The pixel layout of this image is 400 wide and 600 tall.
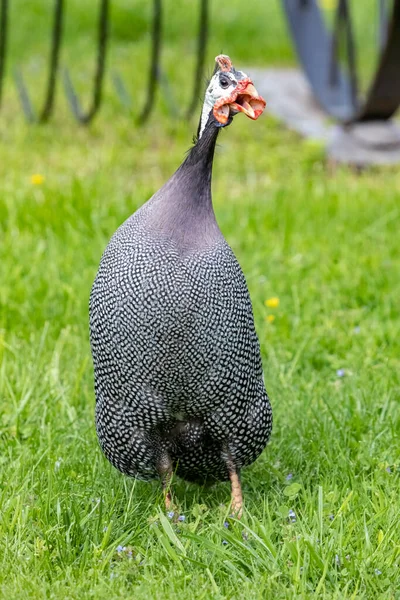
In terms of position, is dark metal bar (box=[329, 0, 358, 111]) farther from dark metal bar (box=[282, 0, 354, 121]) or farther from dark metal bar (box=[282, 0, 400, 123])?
dark metal bar (box=[282, 0, 354, 121])

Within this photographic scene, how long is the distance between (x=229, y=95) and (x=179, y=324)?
1.74 feet

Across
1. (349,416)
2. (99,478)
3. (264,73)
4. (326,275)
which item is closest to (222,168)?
(326,275)

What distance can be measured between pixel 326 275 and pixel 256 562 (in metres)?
2.02

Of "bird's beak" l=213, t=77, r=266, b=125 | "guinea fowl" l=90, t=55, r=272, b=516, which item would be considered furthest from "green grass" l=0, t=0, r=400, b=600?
"bird's beak" l=213, t=77, r=266, b=125

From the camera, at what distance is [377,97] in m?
5.36

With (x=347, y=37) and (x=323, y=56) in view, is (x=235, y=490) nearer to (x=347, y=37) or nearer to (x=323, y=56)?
(x=347, y=37)

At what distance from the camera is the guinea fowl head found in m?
2.13

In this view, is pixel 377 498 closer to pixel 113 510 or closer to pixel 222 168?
pixel 113 510

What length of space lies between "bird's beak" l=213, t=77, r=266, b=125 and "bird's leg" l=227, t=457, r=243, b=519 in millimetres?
857

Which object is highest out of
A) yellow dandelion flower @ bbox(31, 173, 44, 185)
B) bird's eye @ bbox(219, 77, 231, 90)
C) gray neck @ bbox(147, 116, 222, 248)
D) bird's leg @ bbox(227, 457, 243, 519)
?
bird's eye @ bbox(219, 77, 231, 90)

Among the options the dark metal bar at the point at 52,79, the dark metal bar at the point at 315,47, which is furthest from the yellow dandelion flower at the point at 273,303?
the dark metal bar at the point at 315,47

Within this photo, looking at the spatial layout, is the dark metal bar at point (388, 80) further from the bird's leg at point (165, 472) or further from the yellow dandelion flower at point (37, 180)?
the bird's leg at point (165, 472)

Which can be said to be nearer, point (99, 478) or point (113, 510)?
point (113, 510)

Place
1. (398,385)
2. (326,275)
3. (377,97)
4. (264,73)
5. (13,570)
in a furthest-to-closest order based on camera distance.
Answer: (264,73)
(377,97)
(326,275)
(398,385)
(13,570)
